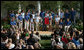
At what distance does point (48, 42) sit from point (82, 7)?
14.7m

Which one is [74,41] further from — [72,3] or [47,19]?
[72,3]

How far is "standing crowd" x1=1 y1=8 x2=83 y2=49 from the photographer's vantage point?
1325 cm

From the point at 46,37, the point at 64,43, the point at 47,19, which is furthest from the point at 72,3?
the point at 64,43

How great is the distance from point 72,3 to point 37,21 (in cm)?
849

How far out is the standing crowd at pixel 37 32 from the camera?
522 inches

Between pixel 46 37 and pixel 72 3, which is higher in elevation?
pixel 72 3

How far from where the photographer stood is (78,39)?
→ 13484mm

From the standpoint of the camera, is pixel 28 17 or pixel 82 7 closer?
pixel 28 17

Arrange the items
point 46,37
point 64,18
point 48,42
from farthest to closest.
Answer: point 64,18 < point 46,37 < point 48,42

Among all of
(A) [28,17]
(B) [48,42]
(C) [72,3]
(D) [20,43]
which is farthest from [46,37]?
(C) [72,3]

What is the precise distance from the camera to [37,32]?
1605 centimetres

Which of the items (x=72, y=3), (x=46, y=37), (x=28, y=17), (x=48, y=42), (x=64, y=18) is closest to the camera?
(x=48, y=42)

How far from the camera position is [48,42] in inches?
653

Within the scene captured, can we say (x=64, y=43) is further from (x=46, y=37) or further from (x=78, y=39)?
(x=46, y=37)
